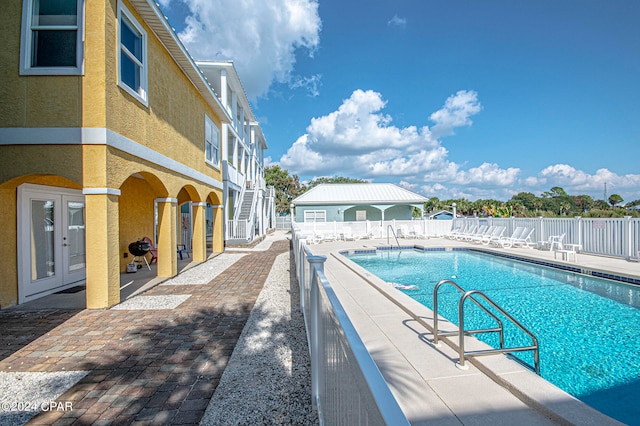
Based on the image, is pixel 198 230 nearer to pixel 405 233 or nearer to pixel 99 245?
pixel 99 245

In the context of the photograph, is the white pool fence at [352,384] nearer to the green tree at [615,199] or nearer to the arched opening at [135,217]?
the arched opening at [135,217]

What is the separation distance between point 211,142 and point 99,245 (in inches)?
334

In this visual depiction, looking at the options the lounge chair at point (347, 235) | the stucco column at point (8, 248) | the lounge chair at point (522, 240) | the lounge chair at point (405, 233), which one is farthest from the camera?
the lounge chair at point (405, 233)

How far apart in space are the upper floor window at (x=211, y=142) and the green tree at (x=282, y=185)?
120 feet

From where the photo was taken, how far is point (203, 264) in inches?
460

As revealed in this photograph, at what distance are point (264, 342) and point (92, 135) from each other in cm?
498

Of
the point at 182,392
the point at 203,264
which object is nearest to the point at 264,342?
the point at 182,392

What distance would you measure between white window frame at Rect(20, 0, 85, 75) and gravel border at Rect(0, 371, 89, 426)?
5.24 m

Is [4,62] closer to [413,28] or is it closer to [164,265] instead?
[164,265]

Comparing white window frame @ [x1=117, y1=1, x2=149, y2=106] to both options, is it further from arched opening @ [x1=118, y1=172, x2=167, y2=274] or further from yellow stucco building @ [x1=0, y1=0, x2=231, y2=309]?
arched opening @ [x1=118, y1=172, x2=167, y2=274]

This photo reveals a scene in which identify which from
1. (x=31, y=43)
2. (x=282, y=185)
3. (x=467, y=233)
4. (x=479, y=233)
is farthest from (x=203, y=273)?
(x=282, y=185)

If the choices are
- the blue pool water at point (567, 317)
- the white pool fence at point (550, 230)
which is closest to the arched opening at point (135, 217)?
the white pool fence at point (550, 230)

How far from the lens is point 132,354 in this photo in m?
4.11

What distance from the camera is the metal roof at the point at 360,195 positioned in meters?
28.2
